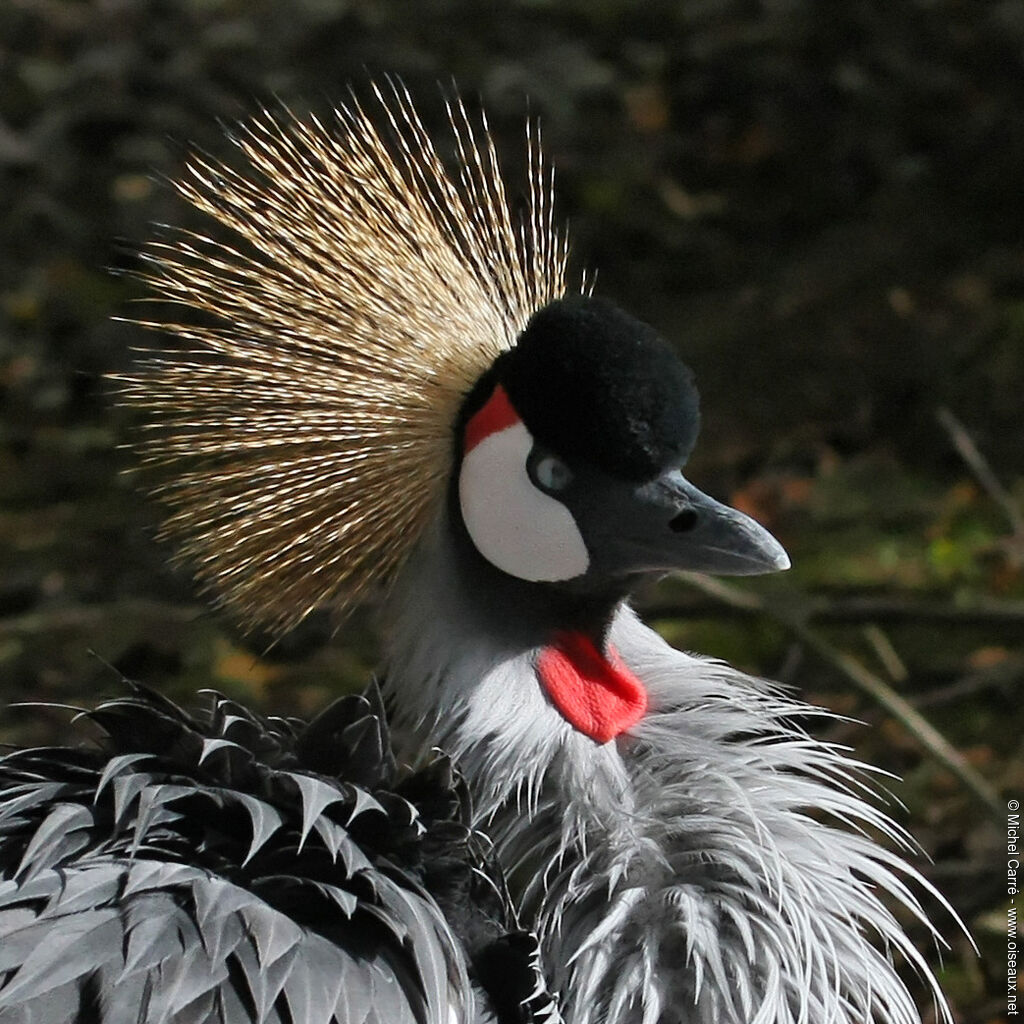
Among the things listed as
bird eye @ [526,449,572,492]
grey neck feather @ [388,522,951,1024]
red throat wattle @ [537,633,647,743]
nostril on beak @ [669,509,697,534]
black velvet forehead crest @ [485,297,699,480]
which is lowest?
grey neck feather @ [388,522,951,1024]

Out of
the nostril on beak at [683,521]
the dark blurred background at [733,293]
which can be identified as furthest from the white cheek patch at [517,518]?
the dark blurred background at [733,293]

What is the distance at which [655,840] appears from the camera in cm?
181

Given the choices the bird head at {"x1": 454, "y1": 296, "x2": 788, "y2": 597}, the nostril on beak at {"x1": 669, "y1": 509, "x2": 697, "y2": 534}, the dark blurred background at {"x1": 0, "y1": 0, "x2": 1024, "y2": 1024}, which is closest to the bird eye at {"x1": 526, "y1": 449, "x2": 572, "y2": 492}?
the bird head at {"x1": 454, "y1": 296, "x2": 788, "y2": 597}

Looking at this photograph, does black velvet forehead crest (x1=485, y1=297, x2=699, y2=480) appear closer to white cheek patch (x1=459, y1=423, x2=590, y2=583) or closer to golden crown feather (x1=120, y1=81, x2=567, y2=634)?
white cheek patch (x1=459, y1=423, x2=590, y2=583)

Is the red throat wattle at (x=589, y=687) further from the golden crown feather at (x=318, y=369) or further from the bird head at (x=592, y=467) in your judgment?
the golden crown feather at (x=318, y=369)

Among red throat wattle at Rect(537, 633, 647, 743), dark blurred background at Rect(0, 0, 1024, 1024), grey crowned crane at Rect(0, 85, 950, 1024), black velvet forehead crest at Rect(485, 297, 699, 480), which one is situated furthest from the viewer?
dark blurred background at Rect(0, 0, 1024, 1024)

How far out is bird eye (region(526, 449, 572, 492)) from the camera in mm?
1804

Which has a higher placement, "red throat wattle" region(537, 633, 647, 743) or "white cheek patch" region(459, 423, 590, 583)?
"white cheek patch" region(459, 423, 590, 583)

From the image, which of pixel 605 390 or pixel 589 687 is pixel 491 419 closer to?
pixel 605 390

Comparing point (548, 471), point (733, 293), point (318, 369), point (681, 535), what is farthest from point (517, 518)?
point (733, 293)

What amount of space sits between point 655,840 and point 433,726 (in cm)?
28

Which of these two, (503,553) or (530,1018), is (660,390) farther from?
(530,1018)

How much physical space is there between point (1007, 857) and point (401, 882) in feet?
4.02

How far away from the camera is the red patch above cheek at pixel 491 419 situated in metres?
1.82
